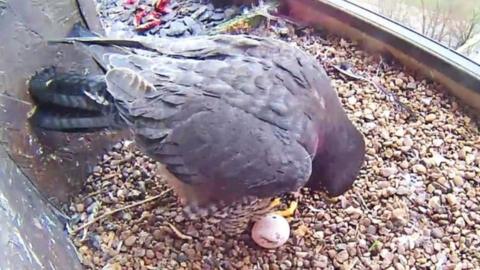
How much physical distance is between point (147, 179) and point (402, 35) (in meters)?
1.00

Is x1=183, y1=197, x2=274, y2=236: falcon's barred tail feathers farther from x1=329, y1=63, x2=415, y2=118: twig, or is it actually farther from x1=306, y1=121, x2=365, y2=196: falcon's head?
x1=329, y1=63, x2=415, y2=118: twig

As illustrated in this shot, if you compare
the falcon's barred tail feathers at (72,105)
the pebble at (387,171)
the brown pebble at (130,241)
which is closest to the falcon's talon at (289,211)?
the pebble at (387,171)

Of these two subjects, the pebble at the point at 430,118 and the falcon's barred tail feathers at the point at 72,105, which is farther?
the pebble at the point at 430,118

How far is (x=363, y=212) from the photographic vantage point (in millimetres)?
1921

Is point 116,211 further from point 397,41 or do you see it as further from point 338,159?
point 397,41

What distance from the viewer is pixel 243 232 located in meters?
1.86

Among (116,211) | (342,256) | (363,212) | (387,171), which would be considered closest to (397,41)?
(387,171)

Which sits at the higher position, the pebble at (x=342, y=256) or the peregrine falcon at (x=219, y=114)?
the peregrine falcon at (x=219, y=114)

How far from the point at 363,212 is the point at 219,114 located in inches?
23.7

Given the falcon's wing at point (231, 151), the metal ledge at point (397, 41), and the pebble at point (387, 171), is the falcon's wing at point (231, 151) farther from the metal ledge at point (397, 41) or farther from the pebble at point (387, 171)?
the metal ledge at point (397, 41)

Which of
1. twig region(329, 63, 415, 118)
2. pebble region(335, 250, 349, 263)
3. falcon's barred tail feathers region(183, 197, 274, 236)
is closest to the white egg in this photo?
falcon's barred tail feathers region(183, 197, 274, 236)

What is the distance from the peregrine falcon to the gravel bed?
0.14 meters

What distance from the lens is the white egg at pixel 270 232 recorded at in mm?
1799

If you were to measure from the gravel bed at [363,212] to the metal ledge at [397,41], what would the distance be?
73 mm
